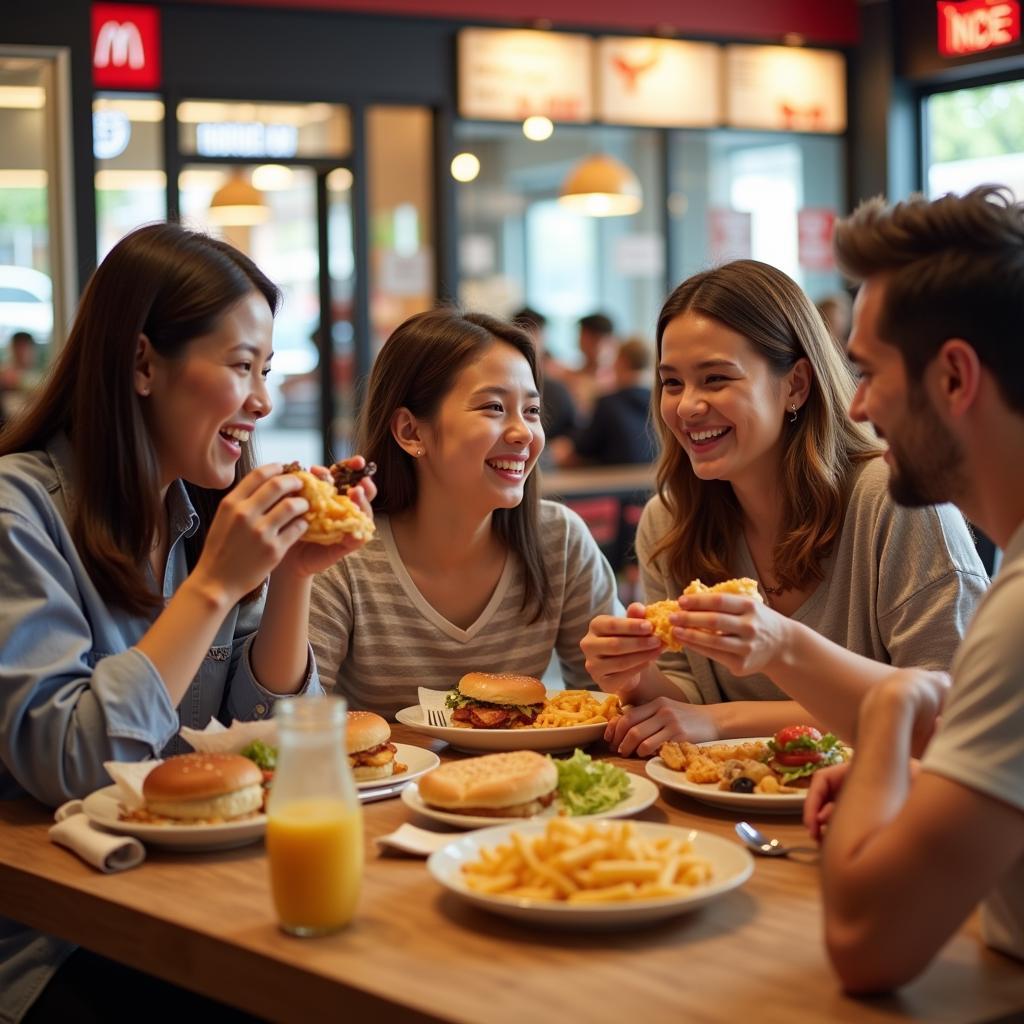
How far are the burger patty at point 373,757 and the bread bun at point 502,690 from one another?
0.32 metres

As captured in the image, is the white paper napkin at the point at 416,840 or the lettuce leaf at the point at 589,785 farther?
the lettuce leaf at the point at 589,785

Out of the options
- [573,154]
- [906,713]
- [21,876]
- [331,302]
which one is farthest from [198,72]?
[906,713]

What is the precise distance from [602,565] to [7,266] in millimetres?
3916

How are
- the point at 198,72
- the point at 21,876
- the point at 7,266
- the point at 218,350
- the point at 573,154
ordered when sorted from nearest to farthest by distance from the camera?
1. the point at 21,876
2. the point at 218,350
3. the point at 7,266
4. the point at 198,72
5. the point at 573,154

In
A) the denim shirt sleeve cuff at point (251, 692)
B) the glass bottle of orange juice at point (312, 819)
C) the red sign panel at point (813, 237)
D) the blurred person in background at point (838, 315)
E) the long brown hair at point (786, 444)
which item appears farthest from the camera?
the red sign panel at point (813, 237)

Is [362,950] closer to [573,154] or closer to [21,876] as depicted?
[21,876]

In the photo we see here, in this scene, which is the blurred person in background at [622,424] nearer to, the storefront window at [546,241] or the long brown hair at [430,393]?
the storefront window at [546,241]

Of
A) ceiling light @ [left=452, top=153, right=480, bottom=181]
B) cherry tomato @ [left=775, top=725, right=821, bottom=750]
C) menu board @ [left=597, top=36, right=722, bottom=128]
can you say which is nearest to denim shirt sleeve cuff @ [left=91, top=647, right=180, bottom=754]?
cherry tomato @ [left=775, top=725, right=821, bottom=750]

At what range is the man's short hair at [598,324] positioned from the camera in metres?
9.32

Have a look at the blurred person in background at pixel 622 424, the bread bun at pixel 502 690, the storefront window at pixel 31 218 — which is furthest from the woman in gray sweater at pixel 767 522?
the blurred person in background at pixel 622 424

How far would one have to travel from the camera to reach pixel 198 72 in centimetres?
729

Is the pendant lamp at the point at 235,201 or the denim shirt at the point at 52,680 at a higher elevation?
the pendant lamp at the point at 235,201

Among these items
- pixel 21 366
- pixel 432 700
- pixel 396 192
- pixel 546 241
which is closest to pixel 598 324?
pixel 546 241

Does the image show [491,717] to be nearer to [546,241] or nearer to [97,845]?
→ [97,845]
